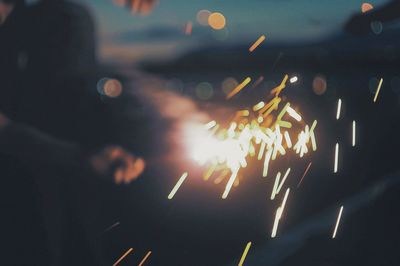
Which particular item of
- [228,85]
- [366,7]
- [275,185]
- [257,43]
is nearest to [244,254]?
[275,185]

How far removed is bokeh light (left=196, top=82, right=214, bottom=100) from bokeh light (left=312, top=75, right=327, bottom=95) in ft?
4.04

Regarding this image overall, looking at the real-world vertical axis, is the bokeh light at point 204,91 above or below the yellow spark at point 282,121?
above

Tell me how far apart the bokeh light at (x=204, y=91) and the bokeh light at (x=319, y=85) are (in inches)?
48.5

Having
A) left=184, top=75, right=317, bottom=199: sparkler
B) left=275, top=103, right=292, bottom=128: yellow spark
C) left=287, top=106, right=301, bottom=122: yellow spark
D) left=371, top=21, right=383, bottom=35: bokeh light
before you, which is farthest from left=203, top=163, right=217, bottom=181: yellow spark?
left=371, top=21, right=383, bottom=35: bokeh light

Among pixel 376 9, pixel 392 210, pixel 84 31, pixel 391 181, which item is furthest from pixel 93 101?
pixel 391 181

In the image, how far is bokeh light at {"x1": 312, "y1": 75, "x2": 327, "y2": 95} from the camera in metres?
3.67

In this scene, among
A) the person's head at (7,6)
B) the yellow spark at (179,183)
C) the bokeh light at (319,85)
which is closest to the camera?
the person's head at (7,6)

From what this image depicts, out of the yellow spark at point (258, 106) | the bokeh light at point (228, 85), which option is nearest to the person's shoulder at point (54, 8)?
the bokeh light at point (228, 85)

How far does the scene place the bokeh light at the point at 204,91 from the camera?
2465 mm

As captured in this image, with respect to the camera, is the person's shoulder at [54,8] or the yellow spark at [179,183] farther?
the yellow spark at [179,183]

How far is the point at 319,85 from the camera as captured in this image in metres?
3.80

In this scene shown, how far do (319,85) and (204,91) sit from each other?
4.71 feet

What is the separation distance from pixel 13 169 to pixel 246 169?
1.07 meters

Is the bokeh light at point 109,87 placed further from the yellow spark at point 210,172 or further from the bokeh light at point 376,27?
the bokeh light at point 376,27
